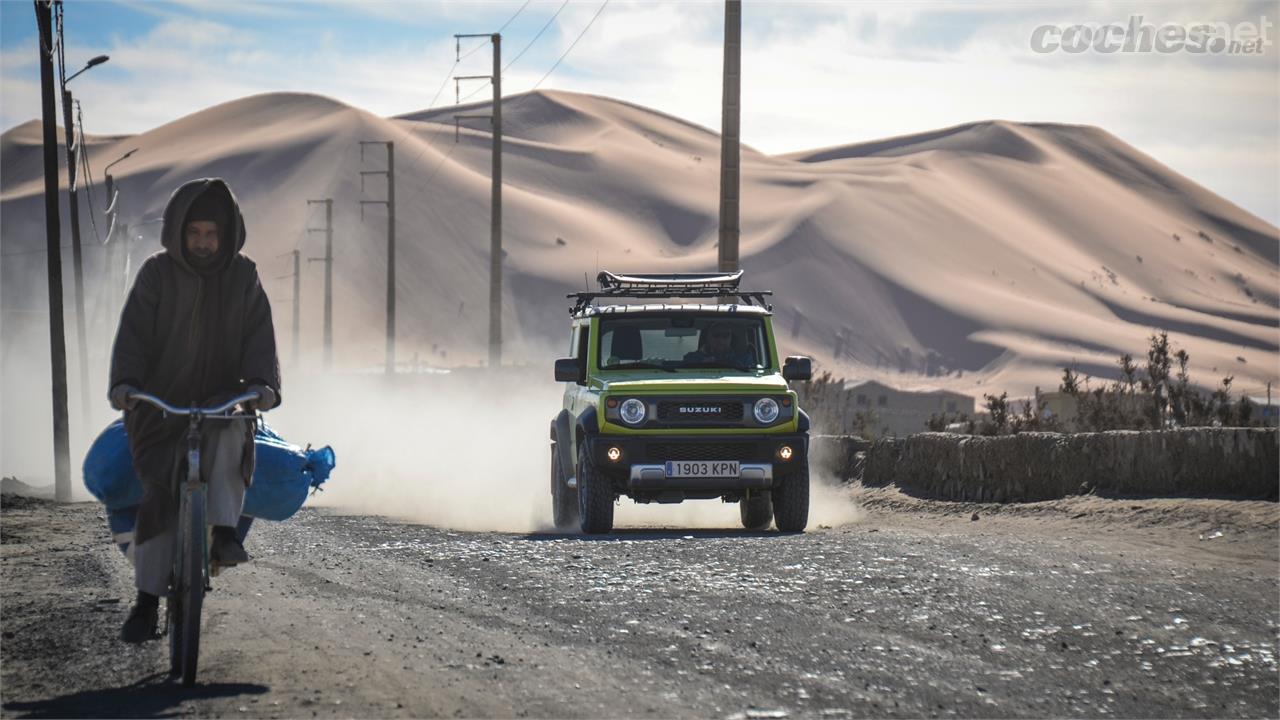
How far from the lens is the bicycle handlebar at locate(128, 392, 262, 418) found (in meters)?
7.70

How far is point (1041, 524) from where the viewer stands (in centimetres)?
1702

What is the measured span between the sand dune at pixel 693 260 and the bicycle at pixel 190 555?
103 metres

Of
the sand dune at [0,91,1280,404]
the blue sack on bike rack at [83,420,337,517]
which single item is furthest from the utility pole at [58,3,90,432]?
the sand dune at [0,91,1280,404]

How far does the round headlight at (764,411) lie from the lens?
16297mm

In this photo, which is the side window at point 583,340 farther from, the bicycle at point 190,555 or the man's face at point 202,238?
the bicycle at point 190,555

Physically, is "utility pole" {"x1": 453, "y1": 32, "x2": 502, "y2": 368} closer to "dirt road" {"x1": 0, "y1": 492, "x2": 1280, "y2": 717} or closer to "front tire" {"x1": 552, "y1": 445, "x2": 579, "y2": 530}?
"front tire" {"x1": 552, "y1": 445, "x2": 579, "y2": 530}

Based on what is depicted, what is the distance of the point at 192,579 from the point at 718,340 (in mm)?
10059

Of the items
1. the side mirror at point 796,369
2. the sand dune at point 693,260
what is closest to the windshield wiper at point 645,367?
the side mirror at point 796,369

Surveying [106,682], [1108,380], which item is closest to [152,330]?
[106,682]

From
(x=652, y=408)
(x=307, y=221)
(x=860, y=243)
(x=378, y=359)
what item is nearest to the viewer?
(x=652, y=408)

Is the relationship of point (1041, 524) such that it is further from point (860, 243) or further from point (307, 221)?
point (860, 243)

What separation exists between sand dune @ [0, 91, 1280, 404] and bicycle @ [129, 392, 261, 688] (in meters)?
103

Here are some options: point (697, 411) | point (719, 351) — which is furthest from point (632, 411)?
point (719, 351)

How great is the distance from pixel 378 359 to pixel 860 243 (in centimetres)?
5866
